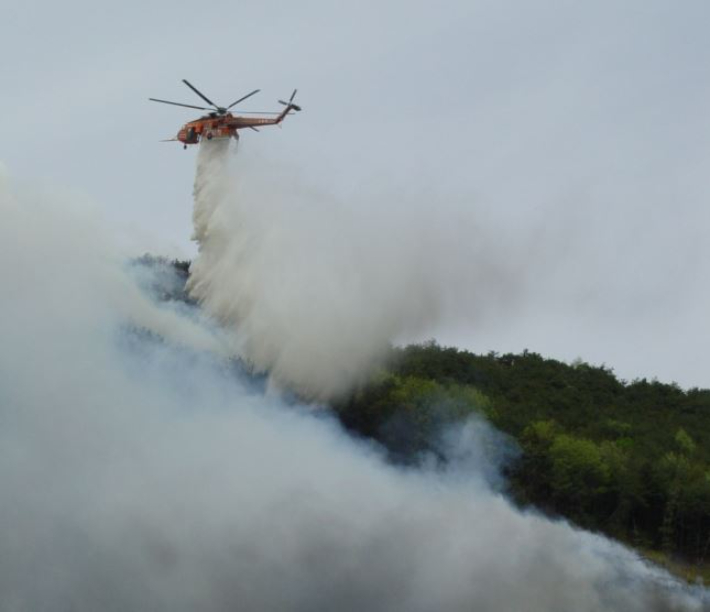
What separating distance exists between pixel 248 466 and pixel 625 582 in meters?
17.9

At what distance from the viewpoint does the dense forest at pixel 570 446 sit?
8388 cm

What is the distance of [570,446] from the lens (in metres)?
93.1

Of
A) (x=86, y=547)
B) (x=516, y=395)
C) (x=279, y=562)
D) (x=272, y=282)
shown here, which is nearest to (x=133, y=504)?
(x=86, y=547)

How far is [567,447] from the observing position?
92750mm

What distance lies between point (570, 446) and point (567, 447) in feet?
1.26

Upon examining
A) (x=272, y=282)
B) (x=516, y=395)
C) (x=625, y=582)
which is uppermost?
(x=516, y=395)

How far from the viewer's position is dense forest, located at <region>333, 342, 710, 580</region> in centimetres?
8388

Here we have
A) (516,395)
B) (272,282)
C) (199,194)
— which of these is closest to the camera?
(272,282)

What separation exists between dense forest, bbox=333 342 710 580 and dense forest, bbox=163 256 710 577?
3.3 inches

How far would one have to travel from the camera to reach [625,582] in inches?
2542

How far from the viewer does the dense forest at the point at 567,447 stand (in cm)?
8338

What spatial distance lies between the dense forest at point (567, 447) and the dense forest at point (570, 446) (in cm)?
8

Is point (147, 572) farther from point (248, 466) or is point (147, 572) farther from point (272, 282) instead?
point (272, 282)

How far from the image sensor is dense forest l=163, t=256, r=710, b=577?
83.4 m
